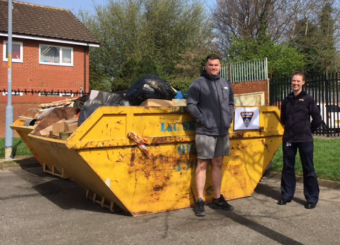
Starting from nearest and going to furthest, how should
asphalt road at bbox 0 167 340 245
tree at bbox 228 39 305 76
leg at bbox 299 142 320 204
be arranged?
asphalt road at bbox 0 167 340 245 < leg at bbox 299 142 320 204 < tree at bbox 228 39 305 76

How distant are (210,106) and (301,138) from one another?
1391mm

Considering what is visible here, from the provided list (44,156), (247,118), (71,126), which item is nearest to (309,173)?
(247,118)

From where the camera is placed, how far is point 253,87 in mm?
15086

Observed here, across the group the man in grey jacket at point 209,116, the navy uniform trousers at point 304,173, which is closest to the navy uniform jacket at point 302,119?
the navy uniform trousers at point 304,173

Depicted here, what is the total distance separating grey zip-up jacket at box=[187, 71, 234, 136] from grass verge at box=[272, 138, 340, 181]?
2734 mm

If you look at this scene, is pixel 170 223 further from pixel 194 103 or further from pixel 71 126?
pixel 71 126

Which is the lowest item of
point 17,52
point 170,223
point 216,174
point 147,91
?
point 170,223

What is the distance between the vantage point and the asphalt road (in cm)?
366

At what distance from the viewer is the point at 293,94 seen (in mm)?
4977

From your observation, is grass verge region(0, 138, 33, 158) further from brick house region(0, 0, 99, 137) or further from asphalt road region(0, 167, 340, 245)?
brick house region(0, 0, 99, 137)

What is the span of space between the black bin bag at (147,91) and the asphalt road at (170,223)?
1.56 metres

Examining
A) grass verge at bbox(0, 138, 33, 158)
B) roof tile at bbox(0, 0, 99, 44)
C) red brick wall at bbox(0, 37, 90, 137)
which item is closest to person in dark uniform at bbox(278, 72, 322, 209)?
grass verge at bbox(0, 138, 33, 158)

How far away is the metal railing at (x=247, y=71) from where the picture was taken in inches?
582

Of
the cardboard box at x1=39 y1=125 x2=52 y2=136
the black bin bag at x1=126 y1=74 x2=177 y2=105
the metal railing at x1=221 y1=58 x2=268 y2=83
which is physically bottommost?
the cardboard box at x1=39 y1=125 x2=52 y2=136
